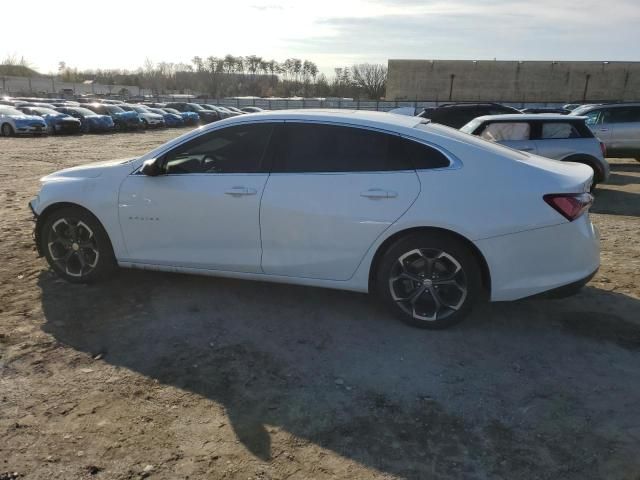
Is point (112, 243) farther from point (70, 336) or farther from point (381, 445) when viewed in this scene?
point (381, 445)

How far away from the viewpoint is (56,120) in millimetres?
25891

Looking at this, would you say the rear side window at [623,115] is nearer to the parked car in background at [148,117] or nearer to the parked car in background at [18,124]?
the parked car in background at [18,124]

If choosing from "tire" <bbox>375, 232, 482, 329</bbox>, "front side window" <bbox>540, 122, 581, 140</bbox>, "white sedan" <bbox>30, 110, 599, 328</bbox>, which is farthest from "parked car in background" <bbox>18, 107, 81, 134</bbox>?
"tire" <bbox>375, 232, 482, 329</bbox>

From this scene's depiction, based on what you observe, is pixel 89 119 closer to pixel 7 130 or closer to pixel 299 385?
pixel 7 130

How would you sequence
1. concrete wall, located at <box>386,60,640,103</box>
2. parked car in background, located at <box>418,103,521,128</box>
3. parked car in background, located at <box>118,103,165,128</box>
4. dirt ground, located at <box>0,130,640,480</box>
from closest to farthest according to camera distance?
dirt ground, located at <box>0,130,640,480</box> → parked car in background, located at <box>418,103,521,128</box> → parked car in background, located at <box>118,103,165,128</box> → concrete wall, located at <box>386,60,640,103</box>

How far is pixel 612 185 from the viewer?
1130 cm

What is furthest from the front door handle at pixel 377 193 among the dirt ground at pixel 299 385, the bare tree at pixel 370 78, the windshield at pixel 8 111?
the bare tree at pixel 370 78

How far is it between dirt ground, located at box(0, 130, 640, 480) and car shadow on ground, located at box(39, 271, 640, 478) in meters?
0.01

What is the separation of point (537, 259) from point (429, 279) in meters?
0.77

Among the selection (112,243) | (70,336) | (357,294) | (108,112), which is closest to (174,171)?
(112,243)

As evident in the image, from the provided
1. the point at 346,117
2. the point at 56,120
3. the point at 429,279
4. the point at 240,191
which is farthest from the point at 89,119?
the point at 429,279

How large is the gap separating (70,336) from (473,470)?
9.66 ft

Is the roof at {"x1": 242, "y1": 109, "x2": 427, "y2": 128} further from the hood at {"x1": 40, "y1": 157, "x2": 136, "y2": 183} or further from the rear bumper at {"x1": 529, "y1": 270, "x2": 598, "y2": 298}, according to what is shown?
the rear bumper at {"x1": 529, "y1": 270, "x2": 598, "y2": 298}

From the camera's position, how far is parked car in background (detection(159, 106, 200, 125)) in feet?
121
